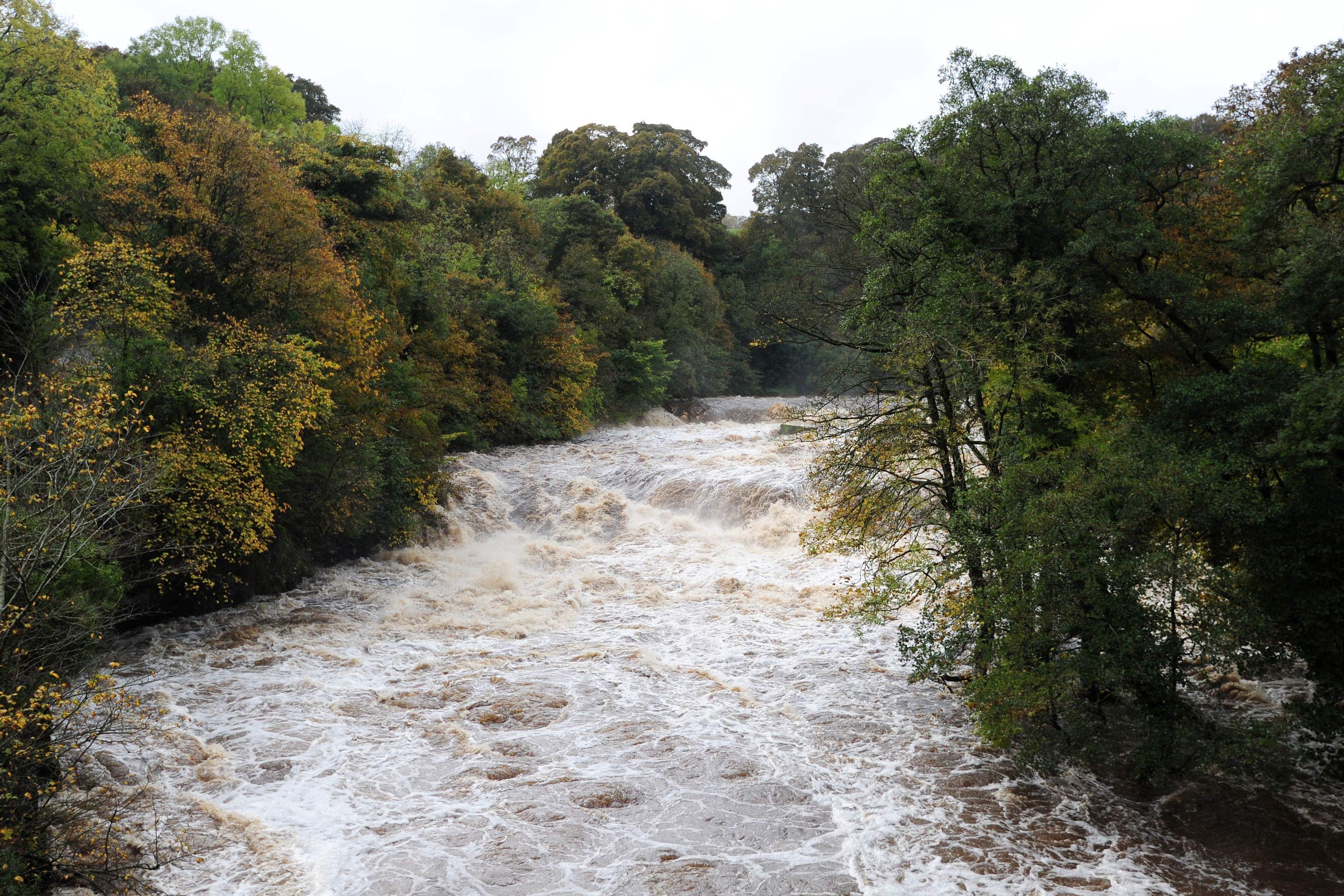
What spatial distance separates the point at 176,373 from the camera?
12.2 meters

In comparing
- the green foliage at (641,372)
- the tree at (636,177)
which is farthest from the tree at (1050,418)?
the tree at (636,177)

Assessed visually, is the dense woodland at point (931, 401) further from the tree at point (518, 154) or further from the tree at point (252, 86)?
the tree at point (518, 154)

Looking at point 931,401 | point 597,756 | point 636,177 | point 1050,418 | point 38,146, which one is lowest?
point 597,756

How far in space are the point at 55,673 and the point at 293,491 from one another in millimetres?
10222

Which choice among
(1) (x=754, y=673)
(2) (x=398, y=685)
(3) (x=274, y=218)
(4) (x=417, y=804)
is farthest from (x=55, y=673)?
(3) (x=274, y=218)

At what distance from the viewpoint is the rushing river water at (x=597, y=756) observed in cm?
732

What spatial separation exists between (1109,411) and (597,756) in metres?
8.52

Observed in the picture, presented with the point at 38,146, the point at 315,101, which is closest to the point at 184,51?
the point at 315,101

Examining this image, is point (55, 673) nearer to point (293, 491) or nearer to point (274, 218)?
point (293, 491)

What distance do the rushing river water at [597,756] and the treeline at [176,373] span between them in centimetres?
135

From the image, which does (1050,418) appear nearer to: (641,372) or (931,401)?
(931,401)

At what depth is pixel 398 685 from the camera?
11.8 metres

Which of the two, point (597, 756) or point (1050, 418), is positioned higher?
point (1050, 418)

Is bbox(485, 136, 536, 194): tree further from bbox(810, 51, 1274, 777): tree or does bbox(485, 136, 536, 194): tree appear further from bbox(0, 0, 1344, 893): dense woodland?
bbox(810, 51, 1274, 777): tree
